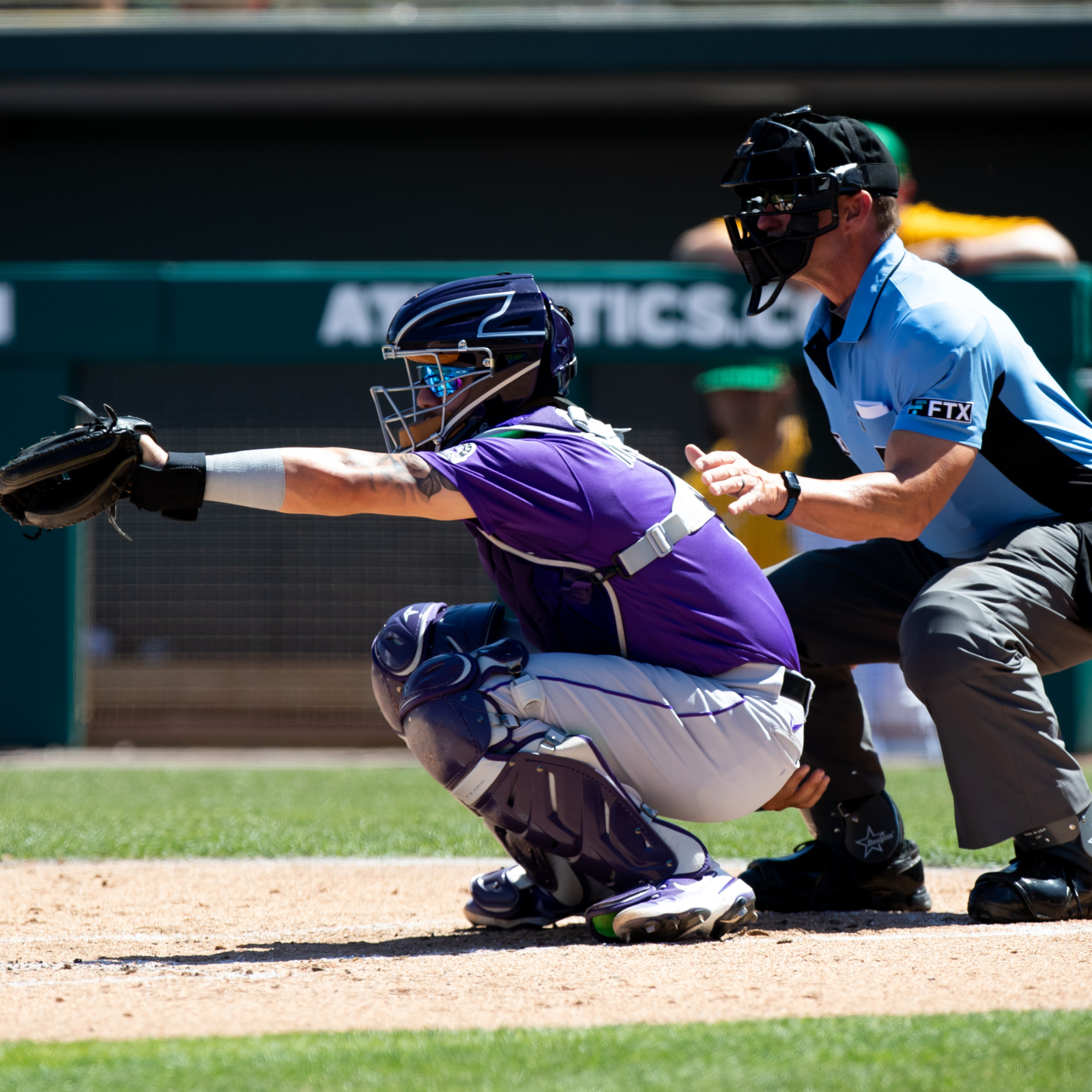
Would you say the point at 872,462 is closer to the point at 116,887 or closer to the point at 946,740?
the point at 946,740

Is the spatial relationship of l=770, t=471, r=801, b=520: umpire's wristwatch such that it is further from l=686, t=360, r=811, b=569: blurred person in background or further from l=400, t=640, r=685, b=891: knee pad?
l=686, t=360, r=811, b=569: blurred person in background

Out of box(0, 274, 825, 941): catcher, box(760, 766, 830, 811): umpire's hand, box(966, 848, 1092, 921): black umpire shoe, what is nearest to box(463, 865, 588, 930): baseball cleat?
box(0, 274, 825, 941): catcher

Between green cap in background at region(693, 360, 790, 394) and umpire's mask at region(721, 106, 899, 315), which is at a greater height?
umpire's mask at region(721, 106, 899, 315)

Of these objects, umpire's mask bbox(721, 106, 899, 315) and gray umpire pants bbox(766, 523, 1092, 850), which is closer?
gray umpire pants bbox(766, 523, 1092, 850)

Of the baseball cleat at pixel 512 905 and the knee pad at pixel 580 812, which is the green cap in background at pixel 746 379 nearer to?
the baseball cleat at pixel 512 905

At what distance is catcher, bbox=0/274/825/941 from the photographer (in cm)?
289

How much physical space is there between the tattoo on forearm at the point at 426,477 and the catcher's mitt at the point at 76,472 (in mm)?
537

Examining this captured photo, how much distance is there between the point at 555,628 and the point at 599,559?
30cm

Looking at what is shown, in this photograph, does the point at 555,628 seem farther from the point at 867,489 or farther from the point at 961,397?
the point at 961,397

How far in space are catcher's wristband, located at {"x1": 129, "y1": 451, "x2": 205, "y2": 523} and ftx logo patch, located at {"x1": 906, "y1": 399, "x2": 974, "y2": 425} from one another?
161 cm

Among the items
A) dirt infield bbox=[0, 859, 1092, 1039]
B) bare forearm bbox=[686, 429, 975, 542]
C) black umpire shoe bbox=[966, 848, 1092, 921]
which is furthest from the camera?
black umpire shoe bbox=[966, 848, 1092, 921]

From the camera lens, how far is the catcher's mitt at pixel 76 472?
2.80m

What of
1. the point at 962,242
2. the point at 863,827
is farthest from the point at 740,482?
the point at 962,242

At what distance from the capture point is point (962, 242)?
787 cm
